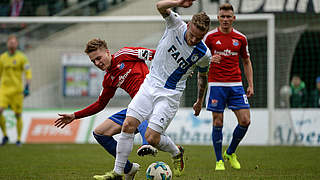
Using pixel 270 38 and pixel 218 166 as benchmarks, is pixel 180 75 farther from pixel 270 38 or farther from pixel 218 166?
pixel 270 38

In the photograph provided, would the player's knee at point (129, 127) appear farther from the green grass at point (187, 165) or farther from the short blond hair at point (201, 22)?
the short blond hair at point (201, 22)

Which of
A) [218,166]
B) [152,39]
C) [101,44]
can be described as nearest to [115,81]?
[101,44]

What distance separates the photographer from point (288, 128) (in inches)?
573

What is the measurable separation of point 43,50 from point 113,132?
36.5 feet

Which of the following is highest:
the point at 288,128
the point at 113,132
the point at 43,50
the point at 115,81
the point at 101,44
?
the point at 101,44

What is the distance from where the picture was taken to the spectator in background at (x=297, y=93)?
14.7 m

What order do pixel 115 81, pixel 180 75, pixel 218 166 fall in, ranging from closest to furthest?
pixel 180 75 < pixel 115 81 < pixel 218 166

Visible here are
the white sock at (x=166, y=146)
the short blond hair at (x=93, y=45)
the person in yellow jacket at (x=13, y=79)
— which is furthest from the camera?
the person in yellow jacket at (x=13, y=79)

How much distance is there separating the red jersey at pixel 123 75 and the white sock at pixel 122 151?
868 mm

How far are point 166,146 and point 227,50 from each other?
2637 millimetres

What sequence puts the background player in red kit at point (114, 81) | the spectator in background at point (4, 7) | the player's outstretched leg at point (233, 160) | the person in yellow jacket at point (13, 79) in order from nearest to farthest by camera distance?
the background player in red kit at point (114, 81) → the player's outstretched leg at point (233, 160) → the person in yellow jacket at point (13, 79) → the spectator in background at point (4, 7)

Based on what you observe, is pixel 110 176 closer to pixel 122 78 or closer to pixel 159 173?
pixel 159 173

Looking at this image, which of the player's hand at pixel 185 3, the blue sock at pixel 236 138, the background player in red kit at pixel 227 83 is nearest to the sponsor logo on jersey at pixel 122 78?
the player's hand at pixel 185 3

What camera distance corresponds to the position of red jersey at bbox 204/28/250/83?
8742 millimetres
